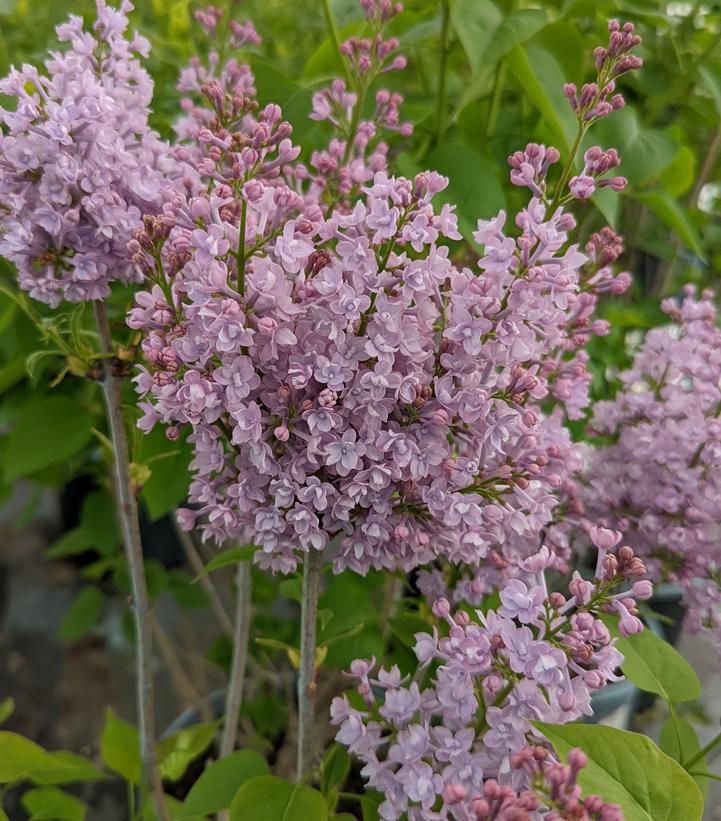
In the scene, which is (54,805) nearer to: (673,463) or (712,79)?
(673,463)

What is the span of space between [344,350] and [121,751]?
18.0 inches

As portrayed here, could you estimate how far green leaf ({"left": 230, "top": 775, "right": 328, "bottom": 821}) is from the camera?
1.42 feet

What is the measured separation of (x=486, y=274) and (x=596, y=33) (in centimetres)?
60

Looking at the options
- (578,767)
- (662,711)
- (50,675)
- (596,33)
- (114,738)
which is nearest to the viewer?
(578,767)

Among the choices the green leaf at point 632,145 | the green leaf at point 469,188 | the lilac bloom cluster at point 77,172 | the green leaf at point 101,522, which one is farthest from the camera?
the green leaf at point 101,522

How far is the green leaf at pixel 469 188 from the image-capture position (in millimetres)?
524

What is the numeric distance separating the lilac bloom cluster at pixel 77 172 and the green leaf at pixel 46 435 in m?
0.23

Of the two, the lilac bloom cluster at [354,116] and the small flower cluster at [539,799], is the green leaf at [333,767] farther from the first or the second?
the lilac bloom cluster at [354,116]

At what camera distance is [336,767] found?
0.52 metres

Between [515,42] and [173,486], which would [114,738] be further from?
[515,42]

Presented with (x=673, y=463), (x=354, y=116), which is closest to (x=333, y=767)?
(x=673, y=463)

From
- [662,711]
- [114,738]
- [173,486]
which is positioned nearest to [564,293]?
[173,486]

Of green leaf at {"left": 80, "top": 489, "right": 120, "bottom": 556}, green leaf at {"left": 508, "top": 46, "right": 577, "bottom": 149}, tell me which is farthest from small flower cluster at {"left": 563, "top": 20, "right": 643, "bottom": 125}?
green leaf at {"left": 80, "top": 489, "right": 120, "bottom": 556}

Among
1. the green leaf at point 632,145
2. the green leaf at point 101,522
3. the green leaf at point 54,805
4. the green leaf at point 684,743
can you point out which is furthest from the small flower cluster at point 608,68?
the green leaf at point 101,522
